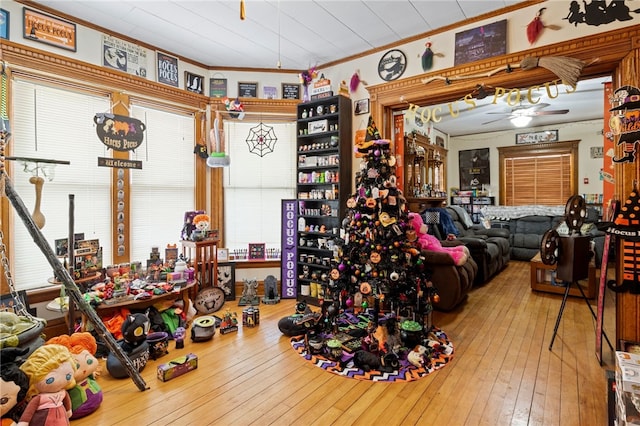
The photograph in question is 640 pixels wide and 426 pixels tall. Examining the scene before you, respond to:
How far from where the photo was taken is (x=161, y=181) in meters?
3.87

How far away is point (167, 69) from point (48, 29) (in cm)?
109

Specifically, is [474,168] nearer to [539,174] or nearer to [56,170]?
[539,174]

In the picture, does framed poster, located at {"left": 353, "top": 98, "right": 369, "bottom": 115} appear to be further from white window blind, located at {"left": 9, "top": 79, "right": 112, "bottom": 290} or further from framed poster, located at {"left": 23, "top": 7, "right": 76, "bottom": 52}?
framed poster, located at {"left": 23, "top": 7, "right": 76, "bottom": 52}

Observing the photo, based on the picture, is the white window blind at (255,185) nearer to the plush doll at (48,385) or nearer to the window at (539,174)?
the plush doll at (48,385)

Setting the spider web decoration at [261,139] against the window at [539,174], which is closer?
the spider web decoration at [261,139]

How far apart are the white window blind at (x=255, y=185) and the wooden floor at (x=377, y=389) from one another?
5.31ft

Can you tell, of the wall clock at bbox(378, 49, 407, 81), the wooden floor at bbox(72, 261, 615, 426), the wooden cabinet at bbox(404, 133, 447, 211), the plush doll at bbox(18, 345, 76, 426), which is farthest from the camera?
the wooden cabinet at bbox(404, 133, 447, 211)

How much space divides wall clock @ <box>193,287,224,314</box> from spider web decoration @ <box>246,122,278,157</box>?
185cm

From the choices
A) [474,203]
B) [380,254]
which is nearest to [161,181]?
[380,254]

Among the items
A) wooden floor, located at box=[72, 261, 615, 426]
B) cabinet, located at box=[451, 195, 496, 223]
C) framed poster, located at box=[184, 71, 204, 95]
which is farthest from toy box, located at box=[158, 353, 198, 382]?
cabinet, located at box=[451, 195, 496, 223]

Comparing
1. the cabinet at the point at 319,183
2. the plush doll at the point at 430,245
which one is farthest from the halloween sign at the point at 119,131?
the plush doll at the point at 430,245

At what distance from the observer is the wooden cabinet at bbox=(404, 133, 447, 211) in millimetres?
5704

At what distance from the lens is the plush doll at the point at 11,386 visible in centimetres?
157

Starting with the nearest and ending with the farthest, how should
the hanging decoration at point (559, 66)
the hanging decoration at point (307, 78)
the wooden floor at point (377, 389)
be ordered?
the wooden floor at point (377, 389) → the hanging decoration at point (559, 66) → the hanging decoration at point (307, 78)
